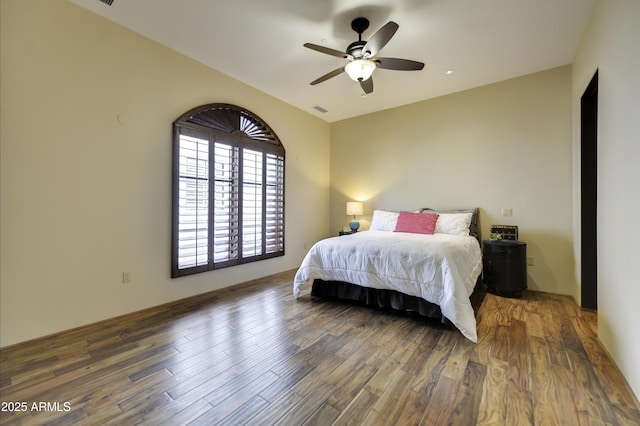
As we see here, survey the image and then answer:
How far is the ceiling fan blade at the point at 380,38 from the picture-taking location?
2.16 metres

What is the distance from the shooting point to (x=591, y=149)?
2.93 m

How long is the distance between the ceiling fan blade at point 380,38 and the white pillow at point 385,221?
2470 millimetres

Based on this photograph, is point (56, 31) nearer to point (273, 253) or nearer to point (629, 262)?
point (273, 253)

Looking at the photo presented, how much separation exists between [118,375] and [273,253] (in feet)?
8.96

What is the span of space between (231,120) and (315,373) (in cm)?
331

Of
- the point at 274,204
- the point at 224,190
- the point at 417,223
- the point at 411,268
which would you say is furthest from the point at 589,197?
the point at 224,190

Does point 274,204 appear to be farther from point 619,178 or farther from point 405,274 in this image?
point 619,178

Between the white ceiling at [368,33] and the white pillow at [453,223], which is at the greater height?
the white ceiling at [368,33]

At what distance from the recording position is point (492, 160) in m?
3.96

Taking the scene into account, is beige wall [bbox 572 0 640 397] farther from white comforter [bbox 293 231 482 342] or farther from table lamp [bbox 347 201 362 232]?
table lamp [bbox 347 201 362 232]

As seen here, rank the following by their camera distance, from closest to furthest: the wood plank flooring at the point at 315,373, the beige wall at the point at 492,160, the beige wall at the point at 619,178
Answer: the wood plank flooring at the point at 315,373 < the beige wall at the point at 619,178 < the beige wall at the point at 492,160

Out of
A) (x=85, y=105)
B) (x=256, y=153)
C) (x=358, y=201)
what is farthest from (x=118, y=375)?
(x=358, y=201)

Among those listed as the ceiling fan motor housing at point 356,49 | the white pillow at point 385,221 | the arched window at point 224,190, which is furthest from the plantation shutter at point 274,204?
the ceiling fan motor housing at point 356,49

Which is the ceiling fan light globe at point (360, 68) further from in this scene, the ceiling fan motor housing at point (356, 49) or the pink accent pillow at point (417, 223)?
the pink accent pillow at point (417, 223)
